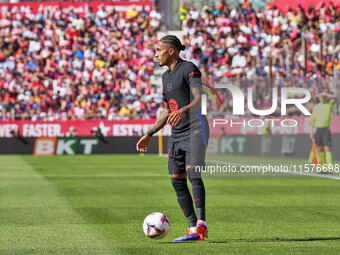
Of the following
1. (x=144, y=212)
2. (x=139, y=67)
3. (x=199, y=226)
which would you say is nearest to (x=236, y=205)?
(x=144, y=212)

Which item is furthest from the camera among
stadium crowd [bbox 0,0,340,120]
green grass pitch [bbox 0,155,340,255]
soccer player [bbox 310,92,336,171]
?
stadium crowd [bbox 0,0,340,120]

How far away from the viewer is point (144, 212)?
11672mm

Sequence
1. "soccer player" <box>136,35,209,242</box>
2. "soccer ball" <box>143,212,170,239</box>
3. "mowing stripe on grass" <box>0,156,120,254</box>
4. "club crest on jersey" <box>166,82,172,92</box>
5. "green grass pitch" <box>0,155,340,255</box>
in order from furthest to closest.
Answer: "soccer ball" <box>143,212,170,239</box>
"club crest on jersey" <box>166,82,172,92</box>
"soccer player" <box>136,35,209,242</box>
"green grass pitch" <box>0,155,340,255</box>
"mowing stripe on grass" <box>0,156,120,254</box>

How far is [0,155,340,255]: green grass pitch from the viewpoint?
804cm

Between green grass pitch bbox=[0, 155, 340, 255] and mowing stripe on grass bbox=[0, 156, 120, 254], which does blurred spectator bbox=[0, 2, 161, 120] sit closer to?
green grass pitch bbox=[0, 155, 340, 255]

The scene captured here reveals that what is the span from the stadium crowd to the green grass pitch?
16.3 m

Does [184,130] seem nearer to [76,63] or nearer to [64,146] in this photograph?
[64,146]

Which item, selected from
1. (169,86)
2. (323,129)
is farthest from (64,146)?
(169,86)

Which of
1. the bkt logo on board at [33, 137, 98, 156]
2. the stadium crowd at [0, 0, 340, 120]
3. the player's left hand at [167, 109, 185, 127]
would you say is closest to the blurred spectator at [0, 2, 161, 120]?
the stadium crowd at [0, 0, 340, 120]

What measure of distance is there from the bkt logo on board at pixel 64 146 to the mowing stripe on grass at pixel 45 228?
19910mm

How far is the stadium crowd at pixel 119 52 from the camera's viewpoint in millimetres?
36188

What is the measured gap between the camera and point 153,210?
39.3 ft

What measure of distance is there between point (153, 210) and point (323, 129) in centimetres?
1030

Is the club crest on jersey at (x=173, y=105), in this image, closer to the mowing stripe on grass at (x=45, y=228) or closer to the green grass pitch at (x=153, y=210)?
the green grass pitch at (x=153, y=210)
